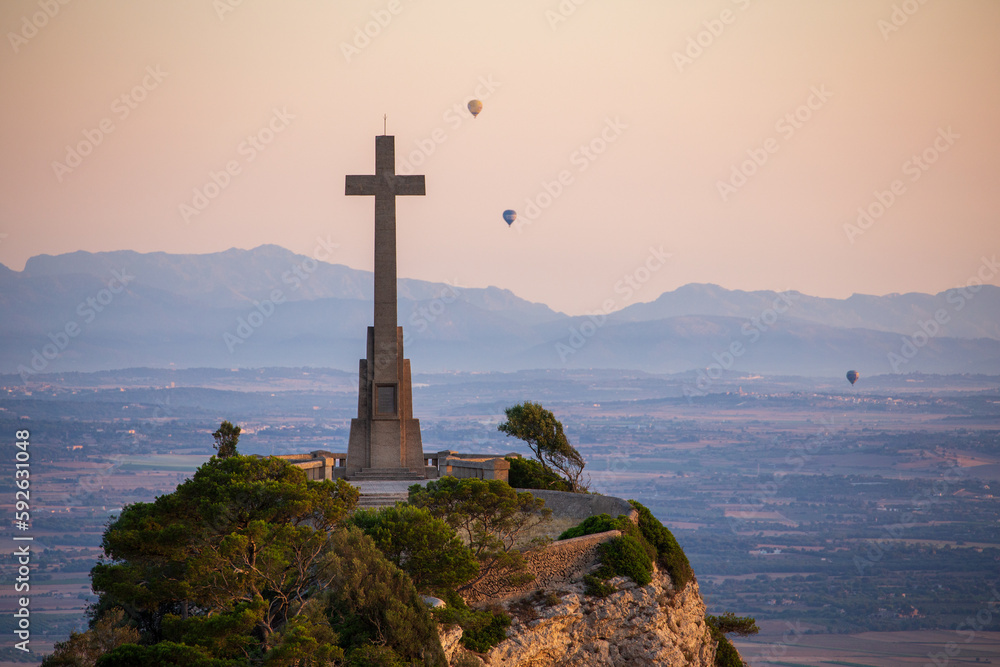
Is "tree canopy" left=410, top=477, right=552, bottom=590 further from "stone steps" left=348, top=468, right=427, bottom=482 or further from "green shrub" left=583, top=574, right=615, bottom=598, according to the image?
"stone steps" left=348, top=468, right=427, bottom=482

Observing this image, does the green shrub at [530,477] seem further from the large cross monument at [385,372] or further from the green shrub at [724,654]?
the green shrub at [724,654]

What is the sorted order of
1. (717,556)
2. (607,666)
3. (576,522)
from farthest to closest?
(717,556), (576,522), (607,666)

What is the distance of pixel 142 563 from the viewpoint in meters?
25.4

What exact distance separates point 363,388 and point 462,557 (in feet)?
50.3

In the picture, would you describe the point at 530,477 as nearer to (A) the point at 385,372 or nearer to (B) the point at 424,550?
(A) the point at 385,372

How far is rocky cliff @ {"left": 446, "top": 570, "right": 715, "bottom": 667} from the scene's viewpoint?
2572 cm

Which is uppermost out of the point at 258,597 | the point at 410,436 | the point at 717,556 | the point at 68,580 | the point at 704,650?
the point at 410,436

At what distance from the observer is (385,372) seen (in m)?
38.8

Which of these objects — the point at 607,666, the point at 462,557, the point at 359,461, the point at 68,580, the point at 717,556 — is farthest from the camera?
the point at 717,556

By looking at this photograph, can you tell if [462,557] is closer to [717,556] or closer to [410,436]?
[410,436]

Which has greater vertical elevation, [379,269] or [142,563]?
[379,269]

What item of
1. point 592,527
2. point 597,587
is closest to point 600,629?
point 597,587

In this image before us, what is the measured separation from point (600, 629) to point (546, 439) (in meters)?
11.9

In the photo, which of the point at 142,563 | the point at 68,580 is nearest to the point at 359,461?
the point at 142,563
